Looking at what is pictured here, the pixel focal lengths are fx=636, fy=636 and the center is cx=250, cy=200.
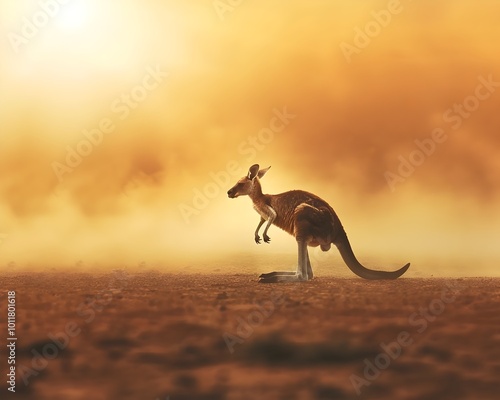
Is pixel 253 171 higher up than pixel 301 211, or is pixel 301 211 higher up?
pixel 253 171

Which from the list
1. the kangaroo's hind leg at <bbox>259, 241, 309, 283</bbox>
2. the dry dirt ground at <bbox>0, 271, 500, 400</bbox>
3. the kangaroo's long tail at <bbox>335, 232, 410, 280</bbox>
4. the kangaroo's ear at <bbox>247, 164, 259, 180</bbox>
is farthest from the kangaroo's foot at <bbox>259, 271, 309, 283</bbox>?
the dry dirt ground at <bbox>0, 271, 500, 400</bbox>

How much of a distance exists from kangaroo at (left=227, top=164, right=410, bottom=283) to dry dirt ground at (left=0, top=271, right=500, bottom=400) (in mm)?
2953

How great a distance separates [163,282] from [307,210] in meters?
2.83

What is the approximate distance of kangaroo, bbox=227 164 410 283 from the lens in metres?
11.1

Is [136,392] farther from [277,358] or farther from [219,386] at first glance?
[277,358]

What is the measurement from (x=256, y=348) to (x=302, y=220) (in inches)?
242

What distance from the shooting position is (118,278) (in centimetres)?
1217

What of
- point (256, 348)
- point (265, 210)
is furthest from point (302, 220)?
point (256, 348)

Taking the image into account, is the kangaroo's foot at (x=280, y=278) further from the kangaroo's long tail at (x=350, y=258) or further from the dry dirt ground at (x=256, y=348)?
the dry dirt ground at (x=256, y=348)

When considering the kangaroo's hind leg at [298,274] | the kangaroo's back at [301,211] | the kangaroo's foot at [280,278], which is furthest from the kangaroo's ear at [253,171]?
the kangaroo's foot at [280,278]

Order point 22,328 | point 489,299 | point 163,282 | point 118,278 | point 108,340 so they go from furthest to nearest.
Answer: point 118,278 → point 163,282 → point 489,299 → point 22,328 → point 108,340

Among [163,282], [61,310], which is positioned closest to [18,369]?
[61,310]

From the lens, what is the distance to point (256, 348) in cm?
501

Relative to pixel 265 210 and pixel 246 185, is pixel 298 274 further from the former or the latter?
pixel 246 185
